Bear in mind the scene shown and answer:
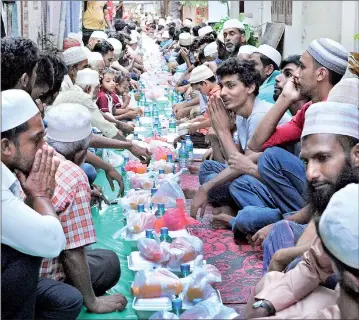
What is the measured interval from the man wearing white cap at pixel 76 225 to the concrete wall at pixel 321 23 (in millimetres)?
3301

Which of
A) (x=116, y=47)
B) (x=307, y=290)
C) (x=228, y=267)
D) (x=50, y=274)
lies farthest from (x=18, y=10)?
(x=307, y=290)

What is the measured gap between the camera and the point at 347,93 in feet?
11.4

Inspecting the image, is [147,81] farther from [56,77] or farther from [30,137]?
[30,137]

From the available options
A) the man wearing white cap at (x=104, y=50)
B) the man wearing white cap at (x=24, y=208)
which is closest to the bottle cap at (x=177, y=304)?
the man wearing white cap at (x=24, y=208)

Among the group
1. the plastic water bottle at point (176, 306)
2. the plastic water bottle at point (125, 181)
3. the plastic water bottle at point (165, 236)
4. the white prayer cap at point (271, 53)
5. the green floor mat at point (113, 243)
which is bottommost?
the plastic water bottle at point (125, 181)

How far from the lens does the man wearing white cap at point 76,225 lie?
311cm

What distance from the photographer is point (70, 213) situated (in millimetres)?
3119

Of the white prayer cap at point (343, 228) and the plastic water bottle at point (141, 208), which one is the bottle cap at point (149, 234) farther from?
the white prayer cap at point (343, 228)

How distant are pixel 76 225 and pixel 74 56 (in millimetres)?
3605

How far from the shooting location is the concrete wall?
20.8ft

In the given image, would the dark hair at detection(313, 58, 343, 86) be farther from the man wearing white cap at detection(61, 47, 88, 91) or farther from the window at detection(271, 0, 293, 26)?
the window at detection(271, 0, 293, 26)

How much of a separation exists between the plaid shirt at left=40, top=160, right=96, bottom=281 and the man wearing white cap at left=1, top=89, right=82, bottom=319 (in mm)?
286

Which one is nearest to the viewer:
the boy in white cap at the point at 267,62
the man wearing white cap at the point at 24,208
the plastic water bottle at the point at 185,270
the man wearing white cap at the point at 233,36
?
the man wearing white cap at the point at 24,208

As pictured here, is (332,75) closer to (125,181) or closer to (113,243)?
(113,243)
